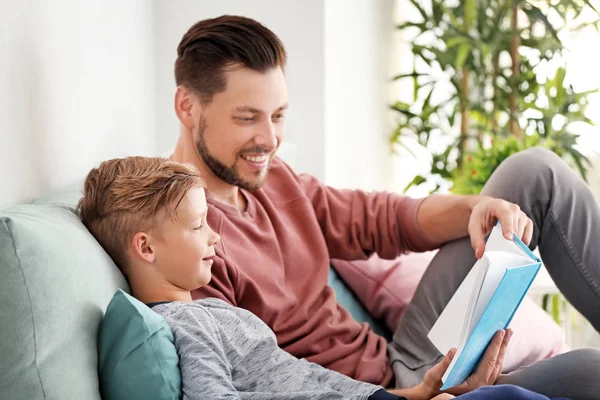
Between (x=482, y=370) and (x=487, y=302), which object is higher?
(x=487, y=302)

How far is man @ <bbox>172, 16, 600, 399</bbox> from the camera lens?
1673 mm

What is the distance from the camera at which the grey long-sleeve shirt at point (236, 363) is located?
3.78 ft

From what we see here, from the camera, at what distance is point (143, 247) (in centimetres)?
130

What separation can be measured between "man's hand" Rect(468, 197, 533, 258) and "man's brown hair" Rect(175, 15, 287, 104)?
19.4 inches

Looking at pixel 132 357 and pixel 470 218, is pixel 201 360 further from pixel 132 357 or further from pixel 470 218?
pixel 470 218

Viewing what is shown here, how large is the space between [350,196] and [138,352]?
0.92 metres

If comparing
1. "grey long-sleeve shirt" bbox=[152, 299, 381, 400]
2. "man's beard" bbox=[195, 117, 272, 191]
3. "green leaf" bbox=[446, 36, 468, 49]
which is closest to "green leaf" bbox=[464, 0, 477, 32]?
"green leaf" bbox=[446, 36, 468, 49]

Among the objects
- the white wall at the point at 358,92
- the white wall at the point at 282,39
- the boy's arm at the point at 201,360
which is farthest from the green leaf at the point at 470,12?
the boy's arm at the point at 201,360

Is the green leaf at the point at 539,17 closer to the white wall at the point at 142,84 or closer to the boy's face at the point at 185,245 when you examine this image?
the white wall at the point at 142,84

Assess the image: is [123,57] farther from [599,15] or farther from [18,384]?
[599,15]

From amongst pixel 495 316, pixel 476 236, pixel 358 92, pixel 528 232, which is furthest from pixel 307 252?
pixel 358 92

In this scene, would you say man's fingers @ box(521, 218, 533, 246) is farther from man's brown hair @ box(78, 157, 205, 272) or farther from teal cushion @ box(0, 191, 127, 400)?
teal cushion @ box(0, 191, 127, 400)

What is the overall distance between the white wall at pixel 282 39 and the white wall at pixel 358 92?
0.11 ft

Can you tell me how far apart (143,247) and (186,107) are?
19.7 inches
